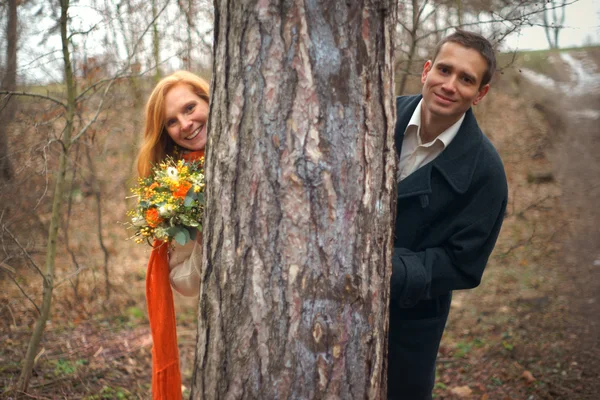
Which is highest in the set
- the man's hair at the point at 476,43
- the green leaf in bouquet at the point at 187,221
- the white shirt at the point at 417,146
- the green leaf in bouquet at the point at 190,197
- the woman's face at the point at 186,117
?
the man's hair at the point at 476,43

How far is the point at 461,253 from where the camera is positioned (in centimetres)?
249

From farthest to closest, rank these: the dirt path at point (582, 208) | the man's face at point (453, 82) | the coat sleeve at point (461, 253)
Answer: the dirt path at point (582, 208) < the man's face at point (453, 82) < the coat sleeve at point (461, 253)

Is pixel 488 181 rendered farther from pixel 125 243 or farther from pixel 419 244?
pixel 125 243

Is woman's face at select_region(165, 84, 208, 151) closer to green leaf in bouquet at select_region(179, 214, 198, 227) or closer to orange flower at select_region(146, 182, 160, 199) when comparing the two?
orange flower at select_region(146, 182, 160, 199)

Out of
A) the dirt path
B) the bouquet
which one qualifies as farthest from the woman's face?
the dirt path

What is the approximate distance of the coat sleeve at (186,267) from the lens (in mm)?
2793

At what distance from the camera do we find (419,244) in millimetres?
2670

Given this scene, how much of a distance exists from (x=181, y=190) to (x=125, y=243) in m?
6.59

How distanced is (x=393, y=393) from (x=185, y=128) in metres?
2.00

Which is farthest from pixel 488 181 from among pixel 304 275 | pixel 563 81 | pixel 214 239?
pixel 563 81

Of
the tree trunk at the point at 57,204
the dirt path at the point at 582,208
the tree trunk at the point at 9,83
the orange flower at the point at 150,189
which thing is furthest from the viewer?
the dirt path at the point at 582,208

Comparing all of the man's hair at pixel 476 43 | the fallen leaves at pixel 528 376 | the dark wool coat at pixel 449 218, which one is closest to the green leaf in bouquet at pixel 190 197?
the dark wool coat at pixel 449 218

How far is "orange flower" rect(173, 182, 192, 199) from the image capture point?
2.70 meters

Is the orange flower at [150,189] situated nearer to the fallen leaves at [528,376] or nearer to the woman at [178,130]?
the woman at [178,130]
